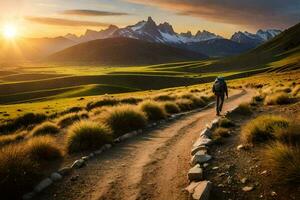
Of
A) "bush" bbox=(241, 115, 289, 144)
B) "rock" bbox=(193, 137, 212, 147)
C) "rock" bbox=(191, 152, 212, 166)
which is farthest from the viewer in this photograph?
"rock" bbox=(193, 137, 212, 147)

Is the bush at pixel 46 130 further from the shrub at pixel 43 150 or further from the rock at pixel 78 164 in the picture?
the rock at pixel 78 164

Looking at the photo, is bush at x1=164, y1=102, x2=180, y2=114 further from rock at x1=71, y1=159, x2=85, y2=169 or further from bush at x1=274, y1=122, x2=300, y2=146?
bush at x1=274, y1=122, x2=300, y2=146

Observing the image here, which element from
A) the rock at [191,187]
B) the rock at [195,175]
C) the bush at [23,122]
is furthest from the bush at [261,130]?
the bush at [23,122]

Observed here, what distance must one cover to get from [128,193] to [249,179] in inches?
133

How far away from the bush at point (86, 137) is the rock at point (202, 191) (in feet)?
23.5

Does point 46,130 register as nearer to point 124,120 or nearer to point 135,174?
point 124,120

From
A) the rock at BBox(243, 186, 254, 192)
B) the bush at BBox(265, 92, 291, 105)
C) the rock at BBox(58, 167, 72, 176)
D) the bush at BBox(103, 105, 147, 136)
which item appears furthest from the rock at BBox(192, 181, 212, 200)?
the bush at BBox(265, 92, 291, 105)

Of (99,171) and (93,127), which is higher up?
(93,127)

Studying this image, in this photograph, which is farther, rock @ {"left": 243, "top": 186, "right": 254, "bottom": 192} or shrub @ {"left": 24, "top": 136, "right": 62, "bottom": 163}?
shrub @ {"left": 24, "top": 136, "right": 62, "bottom": 163}

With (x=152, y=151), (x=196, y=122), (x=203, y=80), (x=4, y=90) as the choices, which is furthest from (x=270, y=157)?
(x=203, y=80)

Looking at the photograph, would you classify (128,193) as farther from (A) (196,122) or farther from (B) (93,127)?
(A) (196,122)

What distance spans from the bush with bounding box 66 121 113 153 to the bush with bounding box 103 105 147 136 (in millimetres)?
2340

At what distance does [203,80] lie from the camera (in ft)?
495

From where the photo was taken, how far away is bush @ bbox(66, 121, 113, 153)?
16328 millimetres
